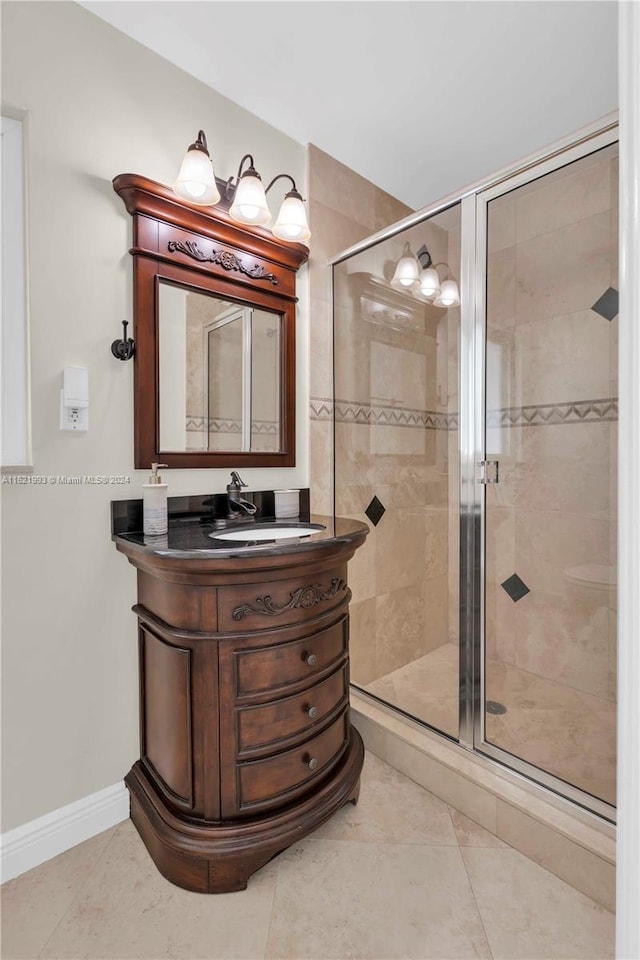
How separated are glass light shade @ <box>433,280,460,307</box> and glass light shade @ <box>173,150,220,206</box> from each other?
0.91 metres

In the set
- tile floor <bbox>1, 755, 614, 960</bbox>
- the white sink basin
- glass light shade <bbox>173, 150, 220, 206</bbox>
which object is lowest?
tile floor <bbox>1, 755, 614, 960</bbox>

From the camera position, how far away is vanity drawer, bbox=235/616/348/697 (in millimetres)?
1225

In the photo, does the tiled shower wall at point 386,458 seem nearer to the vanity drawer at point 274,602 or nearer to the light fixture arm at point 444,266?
the light fixture arm at point 444,266

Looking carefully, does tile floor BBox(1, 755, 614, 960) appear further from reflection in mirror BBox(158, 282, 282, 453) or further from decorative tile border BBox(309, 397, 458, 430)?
decorative tile border BBox(309, 397, 458, 430)

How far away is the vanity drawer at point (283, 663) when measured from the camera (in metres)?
1.22

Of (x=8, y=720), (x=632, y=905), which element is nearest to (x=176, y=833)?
(x=8, y=720)

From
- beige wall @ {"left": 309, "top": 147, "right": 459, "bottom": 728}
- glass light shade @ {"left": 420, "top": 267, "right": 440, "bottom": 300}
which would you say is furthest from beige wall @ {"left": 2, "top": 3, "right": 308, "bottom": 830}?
glass light shade @ {"left": 420, "top": 267, "right": 440, "bottom": 300}

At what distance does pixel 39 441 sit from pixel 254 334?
0.89m

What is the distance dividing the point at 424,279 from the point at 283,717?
175 centimetres

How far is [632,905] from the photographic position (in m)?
0.56

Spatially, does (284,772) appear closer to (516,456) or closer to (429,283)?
(516,456)

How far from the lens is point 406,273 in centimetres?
206

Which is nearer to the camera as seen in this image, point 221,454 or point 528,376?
point 221,454

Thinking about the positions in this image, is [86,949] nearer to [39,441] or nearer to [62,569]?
[62,569]
